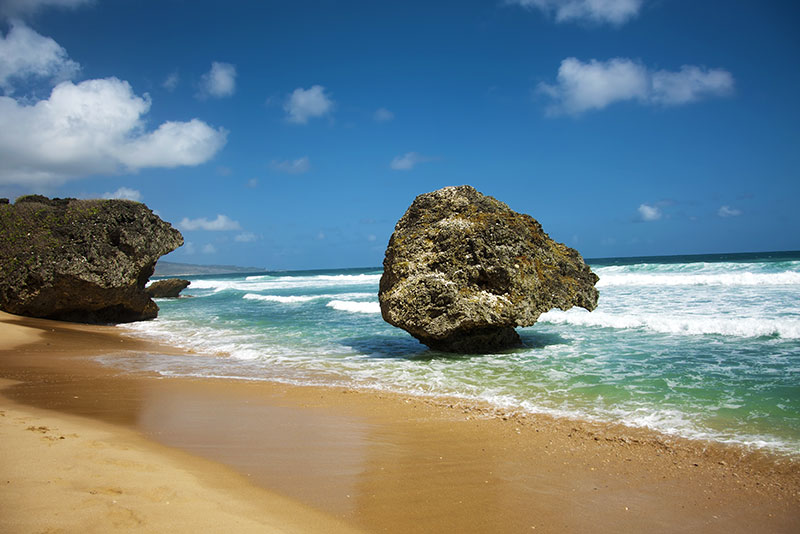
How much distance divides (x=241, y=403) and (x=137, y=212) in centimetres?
1344

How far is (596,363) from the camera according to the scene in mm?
8594

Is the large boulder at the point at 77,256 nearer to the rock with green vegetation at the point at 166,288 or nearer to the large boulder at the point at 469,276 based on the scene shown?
the large boulder at the point at 469,276

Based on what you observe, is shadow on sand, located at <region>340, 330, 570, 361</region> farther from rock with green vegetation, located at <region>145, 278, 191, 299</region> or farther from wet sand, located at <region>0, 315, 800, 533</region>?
rock with green vegetation, located at <region>145, 278, 191, 299</region>

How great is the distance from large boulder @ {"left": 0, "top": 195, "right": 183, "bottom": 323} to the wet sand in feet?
32.2

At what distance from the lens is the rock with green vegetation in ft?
112

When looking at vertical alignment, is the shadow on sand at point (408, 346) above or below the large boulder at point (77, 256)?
below

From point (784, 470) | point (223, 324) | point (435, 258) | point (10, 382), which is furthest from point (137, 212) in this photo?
point (784, 470)

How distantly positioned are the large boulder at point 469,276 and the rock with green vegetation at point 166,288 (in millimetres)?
29114

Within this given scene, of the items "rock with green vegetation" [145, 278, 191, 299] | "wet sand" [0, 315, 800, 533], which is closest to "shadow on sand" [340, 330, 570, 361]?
"wet sand" [0, 315, 800, 533]

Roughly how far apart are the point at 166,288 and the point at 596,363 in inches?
1311

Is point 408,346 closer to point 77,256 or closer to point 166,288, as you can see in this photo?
point 77,256

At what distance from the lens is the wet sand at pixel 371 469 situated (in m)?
3.30

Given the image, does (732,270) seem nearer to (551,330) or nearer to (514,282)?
(551,330)

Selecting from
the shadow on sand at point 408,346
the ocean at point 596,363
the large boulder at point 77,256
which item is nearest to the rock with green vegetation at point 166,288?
the large boulder at point 77,256
